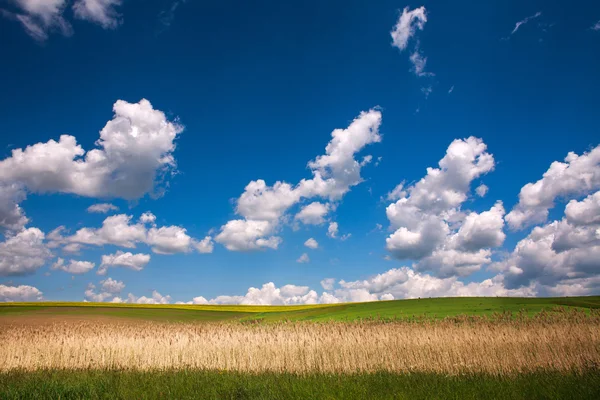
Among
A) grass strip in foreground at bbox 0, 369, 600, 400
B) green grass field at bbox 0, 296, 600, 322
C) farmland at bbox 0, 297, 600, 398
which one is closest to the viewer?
grass strip in foreground at bbox 0, 369, 600, 400

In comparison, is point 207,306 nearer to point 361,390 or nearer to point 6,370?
point 6,370

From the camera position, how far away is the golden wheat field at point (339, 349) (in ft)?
53.1

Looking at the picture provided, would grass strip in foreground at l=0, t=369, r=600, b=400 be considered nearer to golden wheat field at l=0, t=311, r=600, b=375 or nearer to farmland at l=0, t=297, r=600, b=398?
farmland at l=0, t=297, r=600, b=398

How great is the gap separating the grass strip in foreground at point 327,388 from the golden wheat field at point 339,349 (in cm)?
293

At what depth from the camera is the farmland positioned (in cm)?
1138

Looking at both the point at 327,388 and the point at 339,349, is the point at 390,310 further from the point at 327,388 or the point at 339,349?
the point at 327,388

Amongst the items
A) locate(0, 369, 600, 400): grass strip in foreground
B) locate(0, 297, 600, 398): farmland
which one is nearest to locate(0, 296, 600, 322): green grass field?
locate(0, 297, 600, 398): farmland

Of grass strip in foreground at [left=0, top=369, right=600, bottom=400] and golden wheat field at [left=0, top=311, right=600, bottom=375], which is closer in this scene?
grass strip in foreground at [left=0, top=369, right=600, bottom=400]

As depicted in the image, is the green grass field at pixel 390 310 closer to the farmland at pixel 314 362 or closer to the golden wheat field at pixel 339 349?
the golden wheat field at pixel 339 349

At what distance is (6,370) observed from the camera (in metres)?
19.1

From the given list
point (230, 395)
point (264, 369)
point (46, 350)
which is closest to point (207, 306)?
point (46, 350)

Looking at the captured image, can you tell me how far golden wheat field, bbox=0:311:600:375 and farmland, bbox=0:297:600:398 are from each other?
0.05m

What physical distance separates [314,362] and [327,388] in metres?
6.77

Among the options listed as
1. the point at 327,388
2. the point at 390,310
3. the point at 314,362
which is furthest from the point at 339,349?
the point at 390,310
